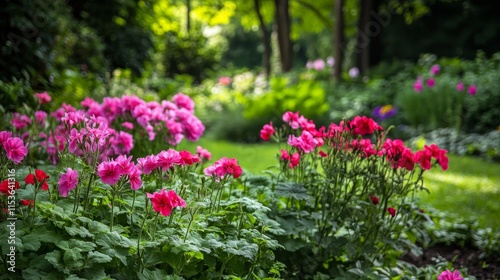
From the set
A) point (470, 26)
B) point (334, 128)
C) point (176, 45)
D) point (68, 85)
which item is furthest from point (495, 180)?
point (176, 45)

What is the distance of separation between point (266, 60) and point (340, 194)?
15774 millimetres

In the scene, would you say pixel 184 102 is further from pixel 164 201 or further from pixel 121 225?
pixel 164 201

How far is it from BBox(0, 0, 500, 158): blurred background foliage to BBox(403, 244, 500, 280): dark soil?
1279mm

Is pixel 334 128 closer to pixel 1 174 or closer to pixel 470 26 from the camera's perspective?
pixel 1 174

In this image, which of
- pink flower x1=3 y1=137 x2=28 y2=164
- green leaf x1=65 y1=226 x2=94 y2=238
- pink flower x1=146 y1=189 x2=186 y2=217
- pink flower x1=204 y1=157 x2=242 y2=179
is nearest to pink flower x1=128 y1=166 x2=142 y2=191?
pink flower x1=146 y1=189 x2=186 y2=217

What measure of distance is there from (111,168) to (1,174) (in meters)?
0.73

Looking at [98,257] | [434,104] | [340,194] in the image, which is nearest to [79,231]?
[98,257]

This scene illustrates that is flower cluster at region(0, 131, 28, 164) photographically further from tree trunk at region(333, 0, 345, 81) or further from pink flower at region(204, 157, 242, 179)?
tree trunk at region(333, 0, 345, 81)

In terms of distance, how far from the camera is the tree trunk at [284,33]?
15.9 m

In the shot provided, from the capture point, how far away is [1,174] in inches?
94.4

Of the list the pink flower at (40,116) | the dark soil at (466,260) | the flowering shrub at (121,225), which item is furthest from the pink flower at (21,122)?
the dark soil at (466,260)

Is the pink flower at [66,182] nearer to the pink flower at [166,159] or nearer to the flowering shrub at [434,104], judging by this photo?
the pink flower at [166,159]

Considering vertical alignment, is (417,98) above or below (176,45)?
below

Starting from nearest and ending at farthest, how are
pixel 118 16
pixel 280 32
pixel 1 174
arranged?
pixel 1 174
pixel 118 16
pixel 280 32
